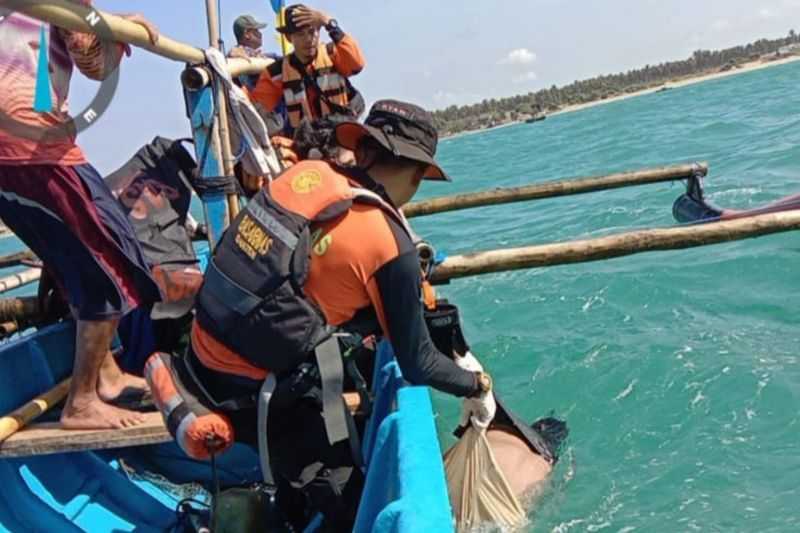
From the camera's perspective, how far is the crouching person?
2.32 m

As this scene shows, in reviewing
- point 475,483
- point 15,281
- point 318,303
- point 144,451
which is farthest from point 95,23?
point 15,281

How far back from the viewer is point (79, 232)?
2959 mm

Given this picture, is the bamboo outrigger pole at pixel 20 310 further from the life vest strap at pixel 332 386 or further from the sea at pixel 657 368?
the sea at pixel 657 368

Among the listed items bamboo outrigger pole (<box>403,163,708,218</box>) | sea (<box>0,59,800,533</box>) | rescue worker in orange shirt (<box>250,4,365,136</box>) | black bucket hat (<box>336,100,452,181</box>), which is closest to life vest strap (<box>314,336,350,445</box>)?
black bucket hat (<box>336,100,452,181</box>)

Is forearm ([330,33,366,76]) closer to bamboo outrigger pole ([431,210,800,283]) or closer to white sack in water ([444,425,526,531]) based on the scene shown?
bamboo outrigger pole ([431,210,800,283])

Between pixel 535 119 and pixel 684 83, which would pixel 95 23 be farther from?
pixel 684 83

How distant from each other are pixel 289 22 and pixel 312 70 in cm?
41

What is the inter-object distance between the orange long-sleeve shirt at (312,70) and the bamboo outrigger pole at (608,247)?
238 cm

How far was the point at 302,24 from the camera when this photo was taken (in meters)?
5.50

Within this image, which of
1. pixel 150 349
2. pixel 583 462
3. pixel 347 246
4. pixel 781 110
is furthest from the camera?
pixel 781 110

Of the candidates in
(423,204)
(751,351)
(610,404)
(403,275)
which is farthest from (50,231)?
(751,351)

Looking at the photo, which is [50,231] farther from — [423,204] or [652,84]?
[652,84]

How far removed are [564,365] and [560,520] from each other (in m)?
Answer: 2.55

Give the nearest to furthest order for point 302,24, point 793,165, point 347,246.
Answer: point 347,246, point 302,24, point 793,165
